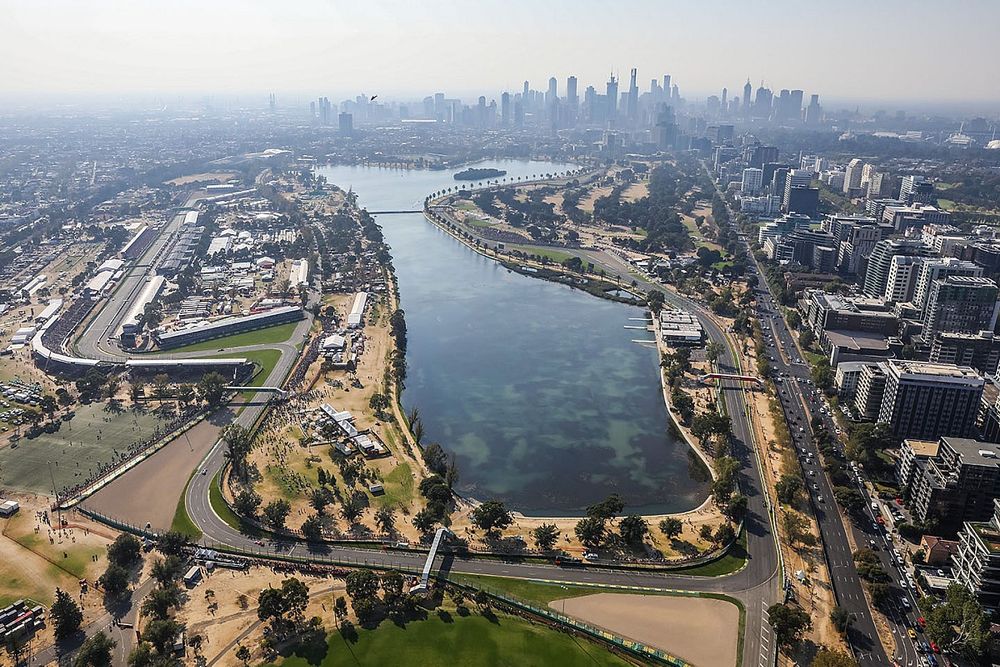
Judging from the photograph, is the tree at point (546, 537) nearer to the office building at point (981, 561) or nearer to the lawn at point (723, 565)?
the lawn at point (723, 565)

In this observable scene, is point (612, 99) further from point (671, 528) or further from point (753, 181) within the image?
point (671, 528)

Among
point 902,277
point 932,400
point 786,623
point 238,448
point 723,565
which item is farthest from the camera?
point 902,277

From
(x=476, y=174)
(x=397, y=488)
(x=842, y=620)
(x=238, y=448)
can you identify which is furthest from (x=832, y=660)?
(x=476, y=174)

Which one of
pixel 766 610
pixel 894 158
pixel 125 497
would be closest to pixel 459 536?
pixel 766 610

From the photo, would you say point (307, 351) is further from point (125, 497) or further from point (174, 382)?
point (125, 497)

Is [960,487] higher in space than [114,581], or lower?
higher

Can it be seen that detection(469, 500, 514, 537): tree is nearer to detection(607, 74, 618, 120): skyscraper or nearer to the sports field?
the sports field

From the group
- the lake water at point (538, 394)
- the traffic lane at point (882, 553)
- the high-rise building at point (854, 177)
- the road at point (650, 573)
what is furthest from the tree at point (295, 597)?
the high-rise building at point (854, 177)
